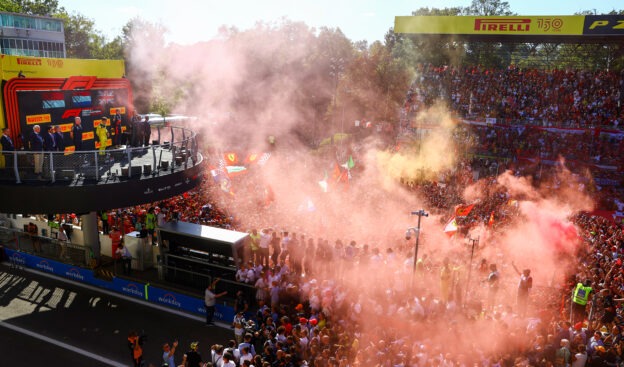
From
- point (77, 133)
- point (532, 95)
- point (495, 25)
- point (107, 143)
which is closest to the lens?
point (77, 133)

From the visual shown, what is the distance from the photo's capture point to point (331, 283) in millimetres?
11781

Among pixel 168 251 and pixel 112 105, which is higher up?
pixel 112 105

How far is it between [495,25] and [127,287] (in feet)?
91.2

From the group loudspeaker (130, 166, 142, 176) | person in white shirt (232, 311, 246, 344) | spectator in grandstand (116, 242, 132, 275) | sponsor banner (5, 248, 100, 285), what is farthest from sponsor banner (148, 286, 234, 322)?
loudspeaker (130, 166, 142, 176)

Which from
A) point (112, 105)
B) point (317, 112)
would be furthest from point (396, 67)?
point (112, 105)

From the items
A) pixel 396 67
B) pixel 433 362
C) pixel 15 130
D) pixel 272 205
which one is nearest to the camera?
pixel 433 362

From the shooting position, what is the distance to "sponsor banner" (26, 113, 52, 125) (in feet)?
45.7

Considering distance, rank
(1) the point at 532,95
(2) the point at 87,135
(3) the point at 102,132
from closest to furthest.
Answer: (2) the point at 87,135
(3) the point at 102,132
(1) the point at 532,95

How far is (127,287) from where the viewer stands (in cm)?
1471

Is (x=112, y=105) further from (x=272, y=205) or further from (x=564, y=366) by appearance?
(x=564, y=366)

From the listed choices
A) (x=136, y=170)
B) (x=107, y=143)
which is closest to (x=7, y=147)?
(x=136, y=170)

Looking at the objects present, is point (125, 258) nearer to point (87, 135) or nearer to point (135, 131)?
point (135, 131)

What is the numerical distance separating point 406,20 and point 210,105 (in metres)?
16.2

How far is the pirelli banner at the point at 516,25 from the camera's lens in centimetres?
2902
